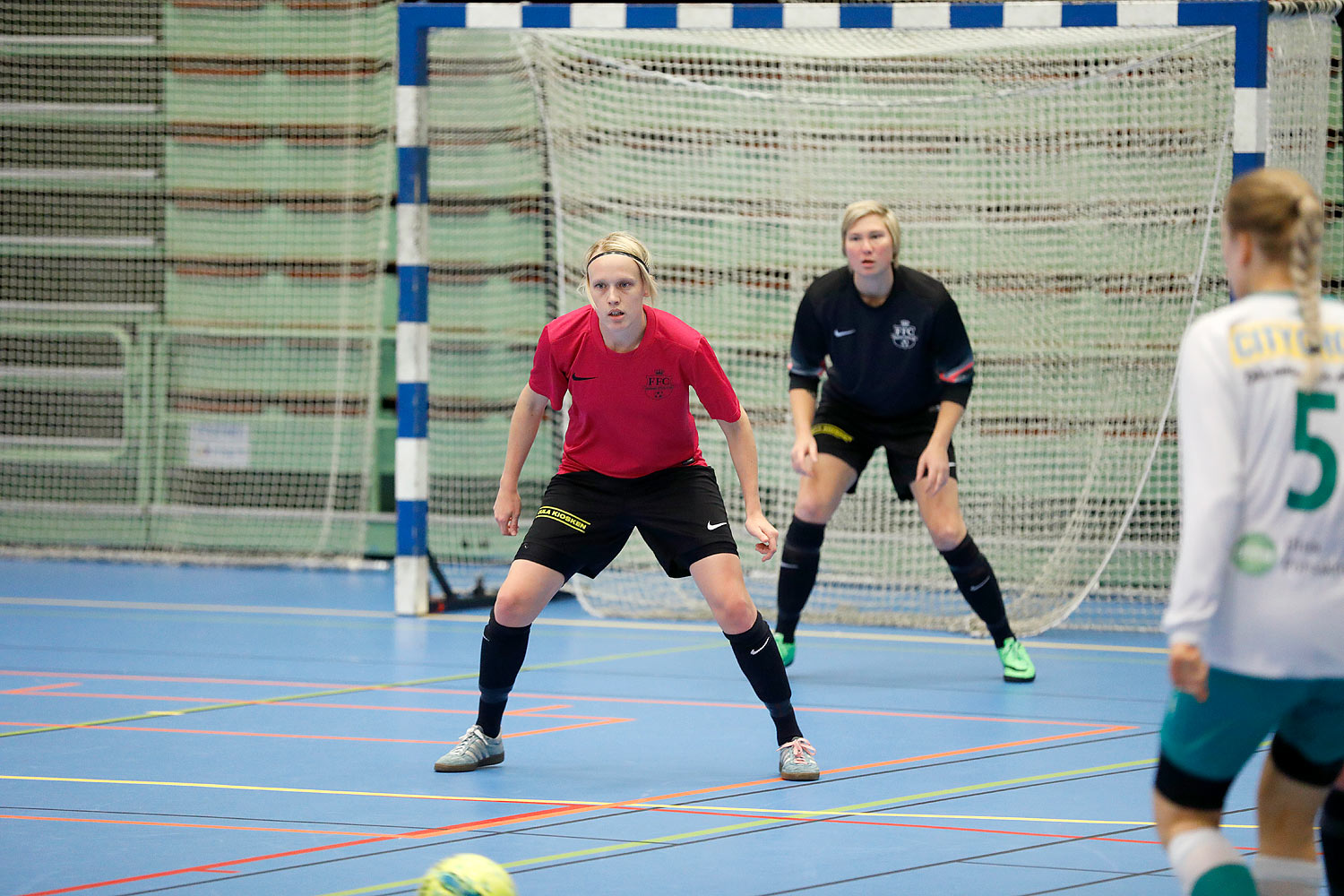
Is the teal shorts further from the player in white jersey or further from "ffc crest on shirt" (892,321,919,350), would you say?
"ffc crest on shirt" (892,321,919,350)

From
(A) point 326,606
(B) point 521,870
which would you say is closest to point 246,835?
(B) point 521,870

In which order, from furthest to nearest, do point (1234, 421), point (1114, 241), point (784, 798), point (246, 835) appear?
1. point (1114, 241)
2. point (784, 798)
3. point (246, 835)
4. point (1234, 421)

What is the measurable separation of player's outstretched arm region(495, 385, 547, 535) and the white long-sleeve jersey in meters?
2.57

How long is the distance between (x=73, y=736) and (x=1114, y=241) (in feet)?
18.5

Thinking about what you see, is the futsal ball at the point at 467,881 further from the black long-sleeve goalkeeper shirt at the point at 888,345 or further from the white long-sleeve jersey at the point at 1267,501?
the black long-sleeve goalkeeper shirt at the point at 888,345

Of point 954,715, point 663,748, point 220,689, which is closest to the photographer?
point 663,748

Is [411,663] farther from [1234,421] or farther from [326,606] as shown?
[1234,421]

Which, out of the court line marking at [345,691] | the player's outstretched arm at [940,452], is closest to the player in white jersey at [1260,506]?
the player's outstretched arm at [940,452]

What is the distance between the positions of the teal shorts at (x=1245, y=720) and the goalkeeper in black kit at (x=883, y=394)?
343 centimetres

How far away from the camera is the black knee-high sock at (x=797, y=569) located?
6633 mm

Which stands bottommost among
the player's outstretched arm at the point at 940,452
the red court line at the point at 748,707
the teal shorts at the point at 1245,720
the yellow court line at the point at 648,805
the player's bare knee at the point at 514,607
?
the red court line at the point at 748,707

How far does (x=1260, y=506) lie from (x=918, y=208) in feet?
21.1

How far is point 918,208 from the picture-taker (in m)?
8.82

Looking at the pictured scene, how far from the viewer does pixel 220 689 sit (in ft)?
20.9
